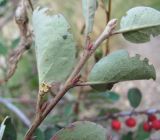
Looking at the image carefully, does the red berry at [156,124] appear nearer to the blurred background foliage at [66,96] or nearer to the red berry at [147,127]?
the red berry at [147,127]

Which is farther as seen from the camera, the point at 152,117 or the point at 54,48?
the point at 152,117

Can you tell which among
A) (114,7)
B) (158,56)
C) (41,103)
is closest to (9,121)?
(41,103)

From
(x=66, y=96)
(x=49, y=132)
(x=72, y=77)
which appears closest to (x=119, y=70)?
(x=72, y=77)

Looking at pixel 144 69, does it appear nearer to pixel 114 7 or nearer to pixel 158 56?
pixel 158 56

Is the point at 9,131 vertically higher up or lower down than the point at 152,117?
higher up

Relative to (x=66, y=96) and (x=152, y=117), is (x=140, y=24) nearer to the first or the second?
(x=152, y=117)

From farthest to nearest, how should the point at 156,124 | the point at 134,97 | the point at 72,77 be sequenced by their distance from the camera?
the point at 134,97, the point at 156,124, the point at 72,77

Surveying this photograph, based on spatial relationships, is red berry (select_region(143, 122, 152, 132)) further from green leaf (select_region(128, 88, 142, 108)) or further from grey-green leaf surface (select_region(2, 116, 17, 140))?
grey-green leaf surface (select_region(2, 116, 17, 140))

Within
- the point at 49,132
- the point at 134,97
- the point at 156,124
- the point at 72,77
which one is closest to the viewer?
the point at 72,77

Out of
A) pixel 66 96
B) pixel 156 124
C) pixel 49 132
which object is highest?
pixel 49 132

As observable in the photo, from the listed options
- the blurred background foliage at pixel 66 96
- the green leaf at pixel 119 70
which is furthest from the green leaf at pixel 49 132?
the green leaf at pixel 119 70
